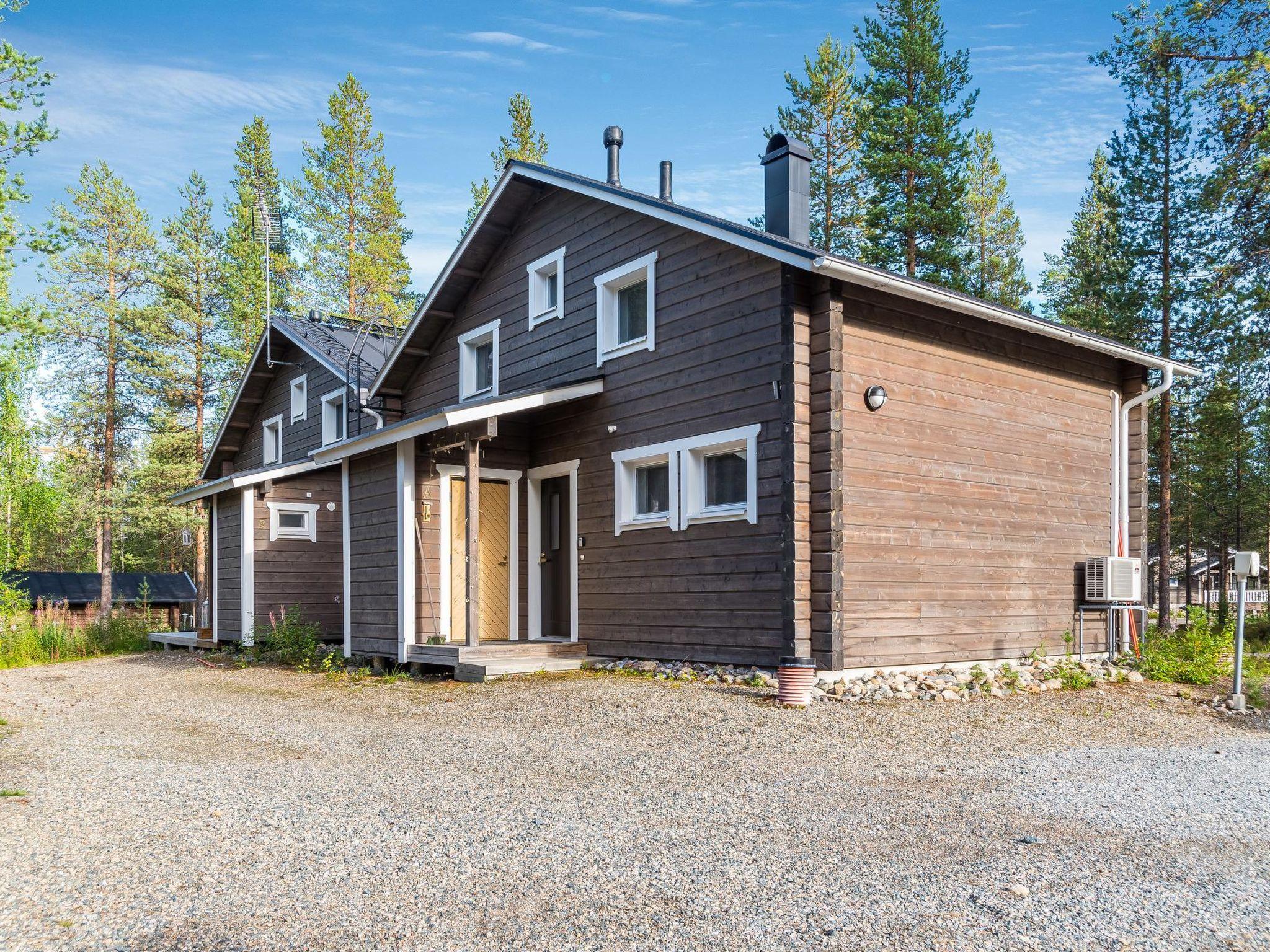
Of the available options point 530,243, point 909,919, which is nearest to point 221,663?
point 530,243

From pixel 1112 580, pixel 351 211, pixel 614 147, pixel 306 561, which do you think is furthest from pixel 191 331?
pixel 1112 580

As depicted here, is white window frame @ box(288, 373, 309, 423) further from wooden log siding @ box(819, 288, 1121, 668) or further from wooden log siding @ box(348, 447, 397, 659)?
wooden log siding @ box(819, 288, 1121, 668)

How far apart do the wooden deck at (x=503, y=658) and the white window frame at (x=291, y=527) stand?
6.44 metres

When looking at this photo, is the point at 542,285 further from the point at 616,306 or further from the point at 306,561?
the point at 306,561

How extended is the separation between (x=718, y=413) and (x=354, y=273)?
23.3 metres

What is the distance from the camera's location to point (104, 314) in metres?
29.4

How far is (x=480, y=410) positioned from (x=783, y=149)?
436 cm

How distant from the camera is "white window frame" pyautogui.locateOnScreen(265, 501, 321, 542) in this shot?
16.5 m

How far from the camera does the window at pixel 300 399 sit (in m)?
19.7

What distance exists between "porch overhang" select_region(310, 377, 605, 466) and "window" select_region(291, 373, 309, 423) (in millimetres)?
7986

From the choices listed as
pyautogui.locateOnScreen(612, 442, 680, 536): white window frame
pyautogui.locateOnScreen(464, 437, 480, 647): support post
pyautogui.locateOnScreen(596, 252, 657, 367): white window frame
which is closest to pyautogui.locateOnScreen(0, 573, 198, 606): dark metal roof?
pyautogui.locateOnScreen(464, 437, 480, 647): support post

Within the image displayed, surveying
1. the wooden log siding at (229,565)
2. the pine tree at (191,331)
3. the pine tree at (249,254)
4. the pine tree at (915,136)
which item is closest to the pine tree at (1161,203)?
the pine tree at (915,136)

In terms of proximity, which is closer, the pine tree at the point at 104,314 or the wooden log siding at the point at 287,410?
the wooden log siding at the point at 287,410

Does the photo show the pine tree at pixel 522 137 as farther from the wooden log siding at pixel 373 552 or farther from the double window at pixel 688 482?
the double window at pixel 688 482
